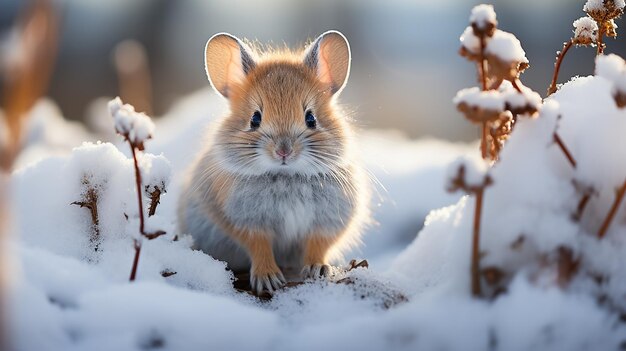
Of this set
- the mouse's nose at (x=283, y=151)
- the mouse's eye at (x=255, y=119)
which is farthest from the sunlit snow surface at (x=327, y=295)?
the mouse's eye at (x=255, y=119)

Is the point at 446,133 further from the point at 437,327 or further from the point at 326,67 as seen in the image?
the point at 437,327

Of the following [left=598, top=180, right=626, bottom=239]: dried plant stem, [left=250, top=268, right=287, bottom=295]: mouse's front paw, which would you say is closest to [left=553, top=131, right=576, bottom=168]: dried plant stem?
[left=598, top=180, right=626, bottom=239]: dried plant stem

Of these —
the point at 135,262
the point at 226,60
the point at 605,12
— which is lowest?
the point at 135,262

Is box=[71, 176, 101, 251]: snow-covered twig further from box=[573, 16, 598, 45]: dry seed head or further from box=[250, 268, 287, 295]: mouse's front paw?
box=[573, 16, 598, 45]: dry seed head

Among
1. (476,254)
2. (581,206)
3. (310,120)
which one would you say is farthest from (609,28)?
(310,120)

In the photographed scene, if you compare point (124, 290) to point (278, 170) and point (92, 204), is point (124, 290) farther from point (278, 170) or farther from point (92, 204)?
point (278, 170)
